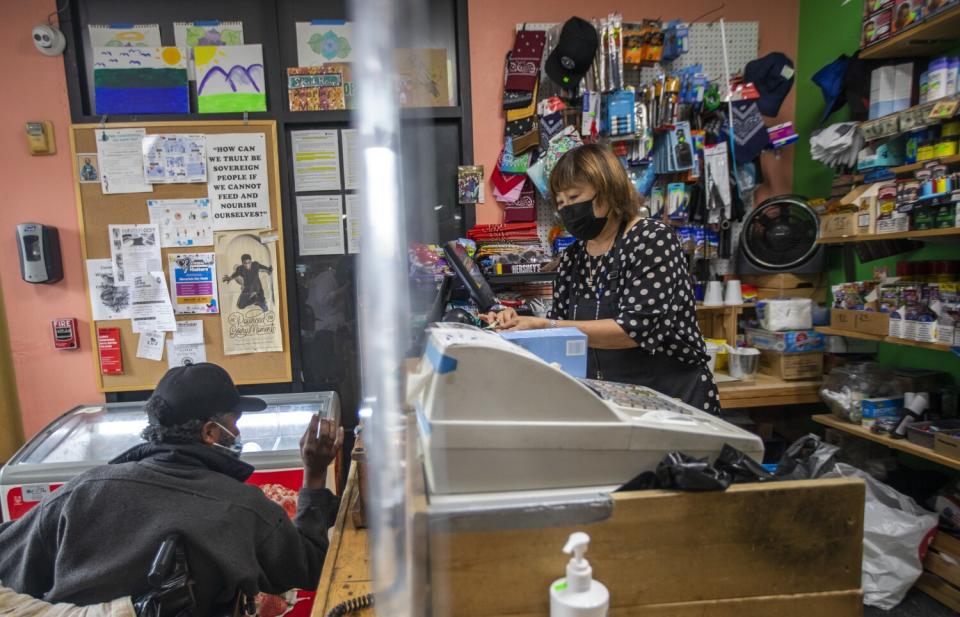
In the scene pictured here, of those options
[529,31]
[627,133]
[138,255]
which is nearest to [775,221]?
[627,133]

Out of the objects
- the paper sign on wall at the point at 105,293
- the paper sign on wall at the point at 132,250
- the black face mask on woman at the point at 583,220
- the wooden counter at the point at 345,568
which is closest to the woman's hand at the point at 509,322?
Answer: the black face mask on woman at the point at 583,220

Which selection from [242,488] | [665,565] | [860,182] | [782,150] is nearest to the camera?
[665,565]

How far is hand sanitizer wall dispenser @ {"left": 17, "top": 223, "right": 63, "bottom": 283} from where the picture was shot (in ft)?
8.97

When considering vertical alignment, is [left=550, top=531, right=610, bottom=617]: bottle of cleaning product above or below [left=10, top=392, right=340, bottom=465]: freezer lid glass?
above

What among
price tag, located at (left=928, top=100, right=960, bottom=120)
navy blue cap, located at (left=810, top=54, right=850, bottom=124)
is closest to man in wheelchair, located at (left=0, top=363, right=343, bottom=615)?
price tag, located at (left=928, top=100, right=960, bottom=120)

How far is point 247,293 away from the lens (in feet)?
9.79

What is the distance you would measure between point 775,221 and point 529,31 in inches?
67.3

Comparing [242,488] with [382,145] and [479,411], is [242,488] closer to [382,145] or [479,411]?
[479,411]

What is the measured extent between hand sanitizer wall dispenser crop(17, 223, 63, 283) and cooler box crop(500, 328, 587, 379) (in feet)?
9.44

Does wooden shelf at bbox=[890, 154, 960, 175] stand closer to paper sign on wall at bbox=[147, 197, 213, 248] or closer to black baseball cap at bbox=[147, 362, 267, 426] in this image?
black baseball cap at bbox=[147, 362, 267, 426]

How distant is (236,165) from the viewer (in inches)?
114

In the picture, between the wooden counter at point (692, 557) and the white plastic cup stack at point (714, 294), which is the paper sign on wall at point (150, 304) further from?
the white plastic cup stack at point (714, 294)

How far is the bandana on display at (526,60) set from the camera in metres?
2.86

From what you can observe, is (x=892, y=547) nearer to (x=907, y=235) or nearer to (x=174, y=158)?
(x=907, y=235)
